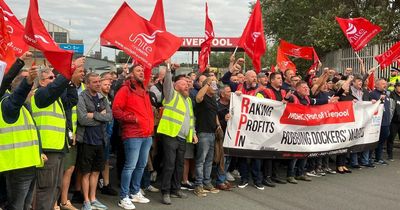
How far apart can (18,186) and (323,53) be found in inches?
773

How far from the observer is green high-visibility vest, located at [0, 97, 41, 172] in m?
4.24

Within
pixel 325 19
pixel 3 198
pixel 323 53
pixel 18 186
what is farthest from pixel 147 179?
pixel 323 53

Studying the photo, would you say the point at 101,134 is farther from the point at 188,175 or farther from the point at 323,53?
the point at 323,53

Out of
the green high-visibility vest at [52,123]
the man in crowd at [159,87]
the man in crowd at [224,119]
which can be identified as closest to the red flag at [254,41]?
the man in crowd at [224,119]

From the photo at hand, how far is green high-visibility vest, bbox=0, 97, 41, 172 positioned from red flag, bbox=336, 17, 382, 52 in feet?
26.7

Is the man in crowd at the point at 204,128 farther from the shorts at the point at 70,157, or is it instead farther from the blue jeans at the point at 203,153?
the shorts at the point at 70,157

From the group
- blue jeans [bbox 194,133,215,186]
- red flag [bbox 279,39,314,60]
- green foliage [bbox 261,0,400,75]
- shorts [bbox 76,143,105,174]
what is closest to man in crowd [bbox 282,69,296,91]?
blue jeans [bbox 194,133,215,186]

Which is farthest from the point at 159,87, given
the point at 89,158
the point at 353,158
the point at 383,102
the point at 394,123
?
the point at 394,123

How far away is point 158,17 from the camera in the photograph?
7008mm

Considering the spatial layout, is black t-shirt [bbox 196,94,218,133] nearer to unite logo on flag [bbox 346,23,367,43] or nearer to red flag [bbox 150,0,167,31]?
red flag [bbox 150,0,167,31]

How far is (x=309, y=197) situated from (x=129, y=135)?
9.76ft

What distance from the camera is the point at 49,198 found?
484 cm

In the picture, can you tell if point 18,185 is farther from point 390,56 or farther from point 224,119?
point 390,56

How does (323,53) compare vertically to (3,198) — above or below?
above
